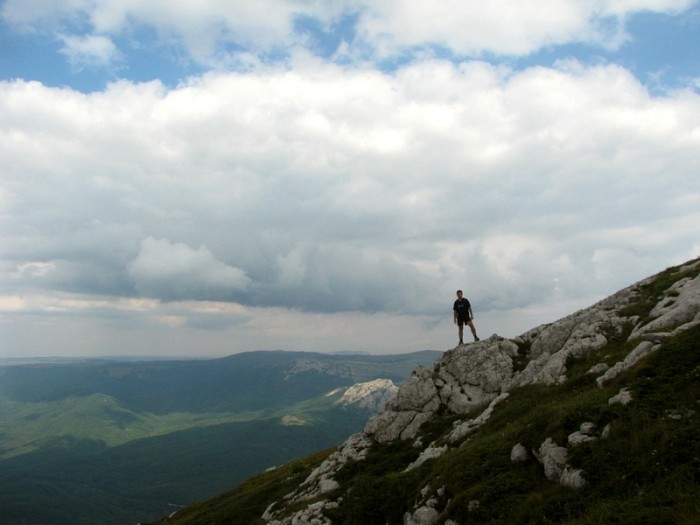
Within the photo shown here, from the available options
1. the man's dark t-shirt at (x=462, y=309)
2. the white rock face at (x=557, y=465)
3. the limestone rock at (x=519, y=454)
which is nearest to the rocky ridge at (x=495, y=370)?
the limestone rock at (x=519, y=454)

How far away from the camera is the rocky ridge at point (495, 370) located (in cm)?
3259

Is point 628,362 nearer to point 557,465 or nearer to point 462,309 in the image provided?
point 557,465

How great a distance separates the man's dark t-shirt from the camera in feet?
161

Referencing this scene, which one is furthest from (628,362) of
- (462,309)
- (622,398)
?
Answer: (462,309)

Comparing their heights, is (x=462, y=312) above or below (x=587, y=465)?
above

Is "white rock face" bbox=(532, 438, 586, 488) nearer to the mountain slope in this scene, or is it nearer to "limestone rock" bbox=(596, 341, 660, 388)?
the mountain slope

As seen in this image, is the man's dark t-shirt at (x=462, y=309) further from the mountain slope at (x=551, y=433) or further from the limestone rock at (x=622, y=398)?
the limestone rock at (x=622, y=398)

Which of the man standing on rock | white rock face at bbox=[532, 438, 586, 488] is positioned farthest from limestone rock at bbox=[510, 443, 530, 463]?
the man standing on rock

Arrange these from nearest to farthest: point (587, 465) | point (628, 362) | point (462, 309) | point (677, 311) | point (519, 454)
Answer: point (587, 465), point (519, 454), point (628, 362), point (677, 311), point (462, 309)

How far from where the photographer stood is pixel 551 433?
904 inches

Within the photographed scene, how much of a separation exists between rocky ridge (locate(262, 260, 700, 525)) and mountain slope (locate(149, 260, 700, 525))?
15 centimetres

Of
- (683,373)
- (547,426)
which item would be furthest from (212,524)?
(683,373)

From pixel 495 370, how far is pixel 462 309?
23.4 feet

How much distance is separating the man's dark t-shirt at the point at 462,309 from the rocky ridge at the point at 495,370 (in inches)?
137
